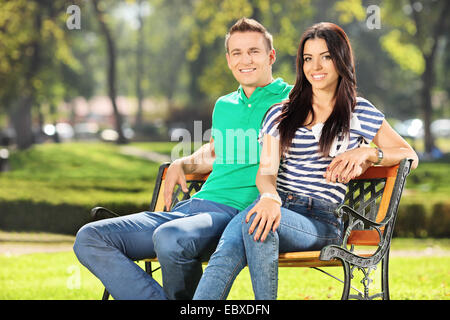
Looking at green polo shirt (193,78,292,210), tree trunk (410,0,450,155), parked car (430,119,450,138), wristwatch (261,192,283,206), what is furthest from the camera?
parked car (430,119,450,138)

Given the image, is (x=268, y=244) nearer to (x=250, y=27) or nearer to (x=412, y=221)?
(x=250, y=27)

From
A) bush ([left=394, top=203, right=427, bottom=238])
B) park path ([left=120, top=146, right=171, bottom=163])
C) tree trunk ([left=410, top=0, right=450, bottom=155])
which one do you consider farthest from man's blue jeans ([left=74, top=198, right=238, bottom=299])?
tree trunk ([left=410, top=0, right=450, bottom=155])

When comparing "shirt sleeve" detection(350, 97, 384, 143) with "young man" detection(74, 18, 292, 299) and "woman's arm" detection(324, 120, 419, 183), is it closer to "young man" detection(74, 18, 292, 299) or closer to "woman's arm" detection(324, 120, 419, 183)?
"woman's arm" detection(324, 120, 419, 183)

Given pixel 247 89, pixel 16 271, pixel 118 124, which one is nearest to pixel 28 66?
pixel 118 124

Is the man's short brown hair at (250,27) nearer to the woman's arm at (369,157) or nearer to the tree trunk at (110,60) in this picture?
the woman's arm at (369,157)

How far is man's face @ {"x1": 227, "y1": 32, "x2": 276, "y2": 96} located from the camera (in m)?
3.70

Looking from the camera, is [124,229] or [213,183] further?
[213,183]

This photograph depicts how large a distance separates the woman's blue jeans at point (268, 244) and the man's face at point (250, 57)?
2.42ft

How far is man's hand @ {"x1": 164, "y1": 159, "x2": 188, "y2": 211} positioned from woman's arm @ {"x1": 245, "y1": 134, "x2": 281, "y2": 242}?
76 centimetres

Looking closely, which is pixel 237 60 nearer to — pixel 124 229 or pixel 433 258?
pixel 124 229

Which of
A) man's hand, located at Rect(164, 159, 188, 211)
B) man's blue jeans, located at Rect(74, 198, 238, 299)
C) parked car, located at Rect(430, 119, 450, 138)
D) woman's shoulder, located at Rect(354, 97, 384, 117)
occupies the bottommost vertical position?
parked car, located at Rect(430, 119, 450, 138)

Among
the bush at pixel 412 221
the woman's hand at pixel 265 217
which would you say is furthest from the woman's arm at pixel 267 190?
the bush at pixel 412 221
